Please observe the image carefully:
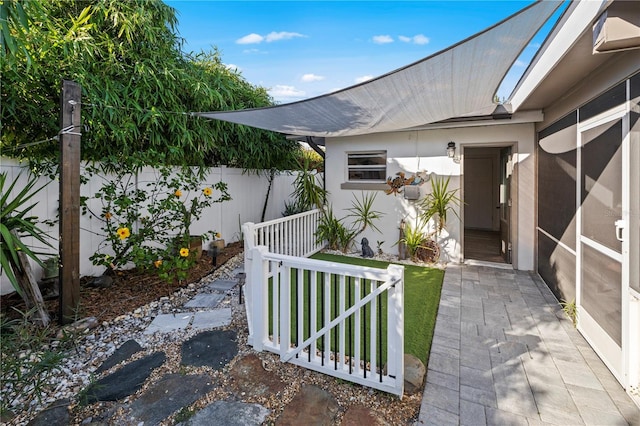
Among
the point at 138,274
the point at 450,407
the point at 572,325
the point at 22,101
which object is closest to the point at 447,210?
the point at 572,325

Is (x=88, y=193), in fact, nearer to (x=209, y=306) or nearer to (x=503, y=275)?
(x=209, y=306)

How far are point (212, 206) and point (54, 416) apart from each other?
4.55 metres

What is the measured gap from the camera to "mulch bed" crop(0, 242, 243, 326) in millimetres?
3346

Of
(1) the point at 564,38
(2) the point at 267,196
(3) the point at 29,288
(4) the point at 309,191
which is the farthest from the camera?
(2) the point at 267,196

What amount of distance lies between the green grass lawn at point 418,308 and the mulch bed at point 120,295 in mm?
1767

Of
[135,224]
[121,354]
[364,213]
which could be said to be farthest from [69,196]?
[364,213]

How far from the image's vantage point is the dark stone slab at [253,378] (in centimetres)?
227

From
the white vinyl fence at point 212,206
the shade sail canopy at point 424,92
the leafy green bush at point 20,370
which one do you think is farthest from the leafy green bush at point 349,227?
the leafy green bush at point 20,370

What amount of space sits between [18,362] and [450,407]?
315cm

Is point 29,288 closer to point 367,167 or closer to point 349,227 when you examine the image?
point 349,227

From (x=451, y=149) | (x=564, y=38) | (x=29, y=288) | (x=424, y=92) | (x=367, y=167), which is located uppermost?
(x=564, y=38)

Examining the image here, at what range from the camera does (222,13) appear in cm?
539

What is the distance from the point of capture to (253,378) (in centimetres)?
240

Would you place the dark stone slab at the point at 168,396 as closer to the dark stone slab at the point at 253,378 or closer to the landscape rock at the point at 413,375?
the dark stone slab at the point at 253,378
